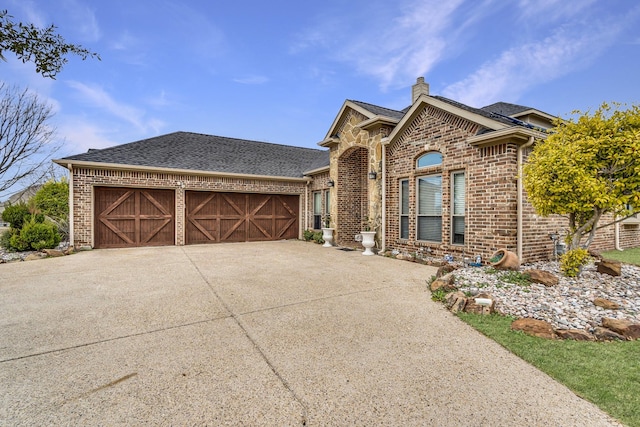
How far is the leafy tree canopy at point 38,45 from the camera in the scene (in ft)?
8.73

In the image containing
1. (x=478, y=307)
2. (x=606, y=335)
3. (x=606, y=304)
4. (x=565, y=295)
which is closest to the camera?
(x=606, y=335)

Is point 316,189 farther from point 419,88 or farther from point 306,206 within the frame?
point 419,88

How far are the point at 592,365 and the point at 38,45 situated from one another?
5938 mm

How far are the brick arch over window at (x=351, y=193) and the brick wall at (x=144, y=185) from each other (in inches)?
124

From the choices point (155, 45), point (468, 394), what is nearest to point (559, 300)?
point (468, 394)

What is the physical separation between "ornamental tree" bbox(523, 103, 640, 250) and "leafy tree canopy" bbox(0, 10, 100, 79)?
21.5 feet

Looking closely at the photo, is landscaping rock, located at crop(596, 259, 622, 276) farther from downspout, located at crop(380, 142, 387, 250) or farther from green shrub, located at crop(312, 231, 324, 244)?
green shrub, located at crop(312, 231, 324, 244)

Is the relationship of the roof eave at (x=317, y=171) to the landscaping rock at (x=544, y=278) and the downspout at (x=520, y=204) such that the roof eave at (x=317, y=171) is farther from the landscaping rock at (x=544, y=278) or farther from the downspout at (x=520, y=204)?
the landscaping rock at (x=544, y=278)

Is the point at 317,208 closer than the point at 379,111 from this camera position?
No

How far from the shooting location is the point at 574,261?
15.7 ft

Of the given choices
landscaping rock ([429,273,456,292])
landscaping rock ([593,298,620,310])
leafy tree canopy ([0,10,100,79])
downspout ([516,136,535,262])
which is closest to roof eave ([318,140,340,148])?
downspout ([516,136,535,262])

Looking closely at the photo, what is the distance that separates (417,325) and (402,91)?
13.0 metres

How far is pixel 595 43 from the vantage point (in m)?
9.04

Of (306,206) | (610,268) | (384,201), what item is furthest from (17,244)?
(610,268)
